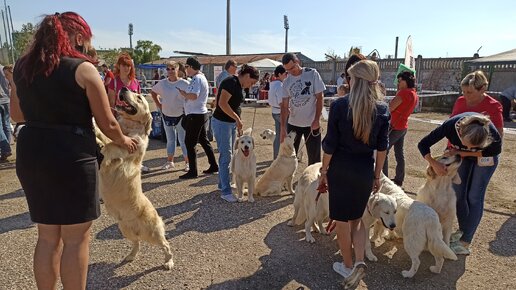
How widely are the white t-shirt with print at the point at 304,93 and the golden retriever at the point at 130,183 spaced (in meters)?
2.34

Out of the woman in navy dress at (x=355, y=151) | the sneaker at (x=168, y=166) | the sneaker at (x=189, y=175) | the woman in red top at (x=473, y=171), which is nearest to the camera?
the woman in navy dress at (x=355, y=151)

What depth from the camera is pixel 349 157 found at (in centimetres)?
281

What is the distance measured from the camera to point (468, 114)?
3.32m

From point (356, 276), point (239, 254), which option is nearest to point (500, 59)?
point (356, 276)

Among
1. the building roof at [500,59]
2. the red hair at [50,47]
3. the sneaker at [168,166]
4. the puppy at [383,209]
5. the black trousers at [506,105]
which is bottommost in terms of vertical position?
the sneaker at [168,166]

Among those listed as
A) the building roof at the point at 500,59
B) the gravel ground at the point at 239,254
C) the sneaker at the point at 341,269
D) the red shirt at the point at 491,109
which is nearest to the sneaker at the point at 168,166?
the gravel ground at the point at 239,254

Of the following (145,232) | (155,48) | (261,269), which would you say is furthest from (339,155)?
(155,48)

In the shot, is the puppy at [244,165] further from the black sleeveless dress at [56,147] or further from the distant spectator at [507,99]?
the distant spectator at [507,99]

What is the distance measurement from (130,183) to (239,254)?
1.34m

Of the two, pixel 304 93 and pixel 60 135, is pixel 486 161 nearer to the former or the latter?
pixel 304 93

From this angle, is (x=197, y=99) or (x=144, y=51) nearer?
(x=197, y=99)

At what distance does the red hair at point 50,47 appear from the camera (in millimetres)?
1972

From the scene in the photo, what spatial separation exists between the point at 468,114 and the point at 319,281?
2072 mm

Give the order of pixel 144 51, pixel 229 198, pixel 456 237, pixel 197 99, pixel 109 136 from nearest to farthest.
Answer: pixel 109 136, pixel 456 237, pixel 229 198, pixel 197 99, pixel 144 51
